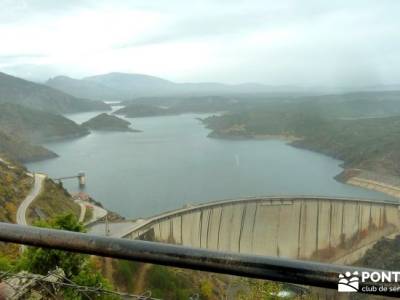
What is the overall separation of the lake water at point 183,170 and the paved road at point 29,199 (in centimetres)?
473

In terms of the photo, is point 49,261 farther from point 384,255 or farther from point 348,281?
point 384,255

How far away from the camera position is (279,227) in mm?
19406

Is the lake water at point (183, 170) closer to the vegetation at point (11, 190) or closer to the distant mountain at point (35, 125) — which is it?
the distant mountain at point (35, 125)

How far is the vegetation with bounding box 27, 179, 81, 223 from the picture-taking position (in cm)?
1989

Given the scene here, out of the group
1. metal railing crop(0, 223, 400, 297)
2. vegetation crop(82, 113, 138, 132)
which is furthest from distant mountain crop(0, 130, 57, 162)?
metal railing crop(0, 223, 400, 297)

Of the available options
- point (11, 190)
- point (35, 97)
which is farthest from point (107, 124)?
point (11, 190)

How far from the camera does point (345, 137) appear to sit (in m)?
57.1

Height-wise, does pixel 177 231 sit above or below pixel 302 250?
above

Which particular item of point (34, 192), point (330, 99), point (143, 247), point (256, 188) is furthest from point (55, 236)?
point (330, 99)

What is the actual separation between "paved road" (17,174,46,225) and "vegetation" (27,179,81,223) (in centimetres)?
20

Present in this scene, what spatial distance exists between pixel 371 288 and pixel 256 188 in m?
32.5

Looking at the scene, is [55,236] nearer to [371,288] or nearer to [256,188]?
[371,288]

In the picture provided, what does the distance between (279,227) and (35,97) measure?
303 feet

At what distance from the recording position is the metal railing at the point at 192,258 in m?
0.93
